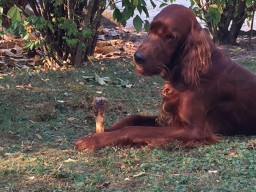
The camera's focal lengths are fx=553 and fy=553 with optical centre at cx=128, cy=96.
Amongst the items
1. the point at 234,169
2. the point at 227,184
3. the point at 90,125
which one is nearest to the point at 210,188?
the point at 227,184

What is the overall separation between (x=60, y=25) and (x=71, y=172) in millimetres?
3315

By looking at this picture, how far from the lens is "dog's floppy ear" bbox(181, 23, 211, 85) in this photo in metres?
3.79

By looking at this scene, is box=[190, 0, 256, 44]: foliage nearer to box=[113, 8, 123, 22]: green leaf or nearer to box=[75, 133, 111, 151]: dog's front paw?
box=[113, 8, 123, 22]: green leaf

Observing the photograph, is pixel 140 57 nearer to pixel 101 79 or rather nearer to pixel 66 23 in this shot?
pixel 101 79

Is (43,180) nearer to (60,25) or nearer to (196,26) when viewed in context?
(196,26)

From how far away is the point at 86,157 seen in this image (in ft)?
12.0

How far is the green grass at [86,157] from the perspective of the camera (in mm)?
3078

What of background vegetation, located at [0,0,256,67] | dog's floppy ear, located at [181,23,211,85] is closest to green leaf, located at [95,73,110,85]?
background vegetation, located at [0,0,256,67]

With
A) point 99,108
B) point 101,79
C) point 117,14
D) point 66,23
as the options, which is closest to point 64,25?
point 66,23

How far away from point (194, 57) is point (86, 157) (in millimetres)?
1002

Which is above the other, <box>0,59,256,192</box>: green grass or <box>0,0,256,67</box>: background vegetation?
<box>0,0,256,67</box>: background vegetation

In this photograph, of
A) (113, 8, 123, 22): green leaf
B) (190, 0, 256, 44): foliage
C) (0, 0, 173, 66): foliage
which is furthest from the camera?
(190, 0, 256, 44): foliage

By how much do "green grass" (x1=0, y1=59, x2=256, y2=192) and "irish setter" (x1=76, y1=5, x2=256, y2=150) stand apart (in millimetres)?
122

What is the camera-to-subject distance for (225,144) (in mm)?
3855
